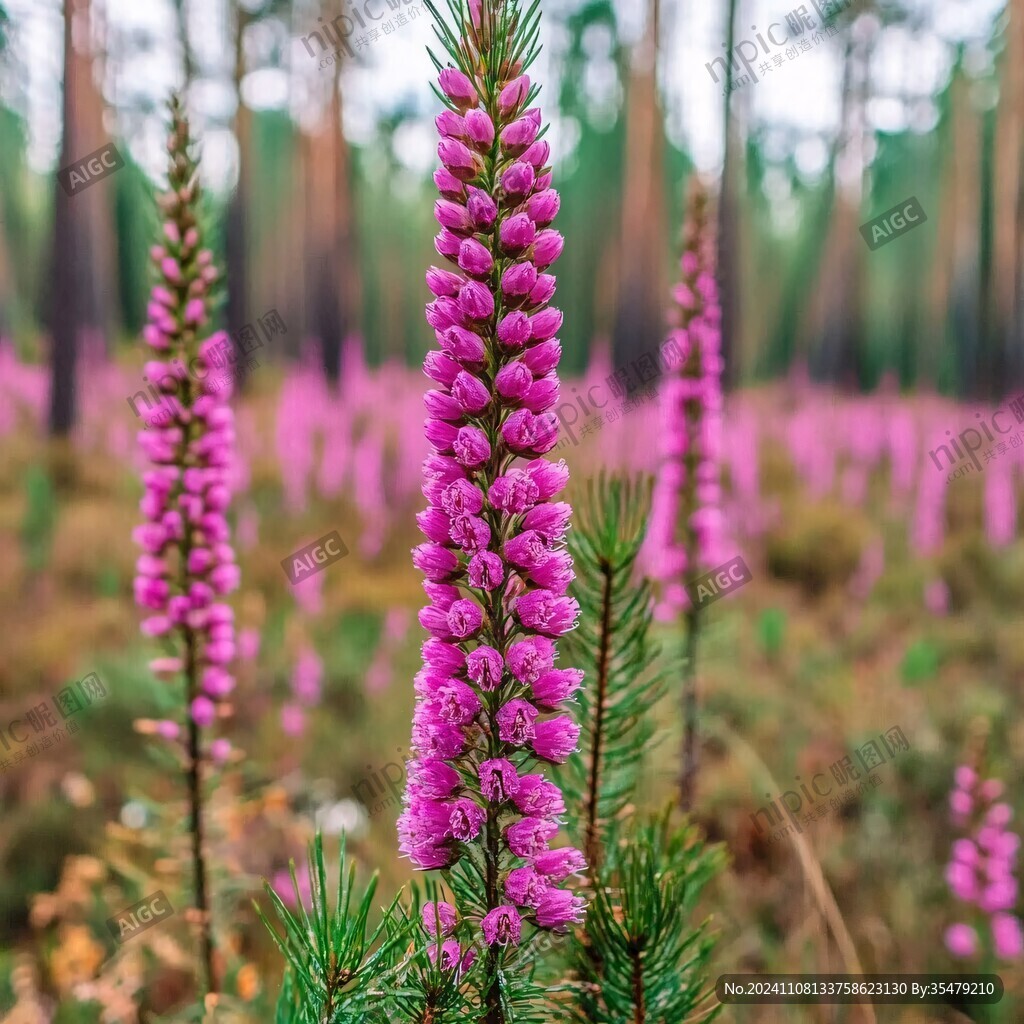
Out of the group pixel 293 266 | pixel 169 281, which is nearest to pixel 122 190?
pixel 293 266

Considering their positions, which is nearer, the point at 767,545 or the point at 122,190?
the point at 767,545

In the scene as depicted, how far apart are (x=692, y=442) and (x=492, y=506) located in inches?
78.4

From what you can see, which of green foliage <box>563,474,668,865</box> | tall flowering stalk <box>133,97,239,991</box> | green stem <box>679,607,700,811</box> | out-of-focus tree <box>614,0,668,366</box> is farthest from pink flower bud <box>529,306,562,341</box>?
out-of-focus tree <box>614,0,668,366</box>

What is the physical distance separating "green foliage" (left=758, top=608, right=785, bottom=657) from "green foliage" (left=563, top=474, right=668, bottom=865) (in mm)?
5831

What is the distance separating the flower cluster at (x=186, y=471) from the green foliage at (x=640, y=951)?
48.2 inches

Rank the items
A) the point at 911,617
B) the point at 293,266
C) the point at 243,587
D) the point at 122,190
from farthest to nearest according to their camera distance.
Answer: the point at 293,266
the point at 122,190
the point at 911,617
the point at 243,587

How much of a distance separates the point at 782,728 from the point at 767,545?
13.7 feet

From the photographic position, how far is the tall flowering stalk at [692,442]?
258 cm

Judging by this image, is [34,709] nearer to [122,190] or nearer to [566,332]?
[122,190]

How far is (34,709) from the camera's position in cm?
542

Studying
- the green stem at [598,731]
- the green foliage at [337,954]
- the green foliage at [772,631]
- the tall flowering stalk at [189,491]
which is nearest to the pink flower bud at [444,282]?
the green stem at [598,731]

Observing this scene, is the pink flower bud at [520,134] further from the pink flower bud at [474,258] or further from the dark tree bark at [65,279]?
the dark tree bark at [65,279]

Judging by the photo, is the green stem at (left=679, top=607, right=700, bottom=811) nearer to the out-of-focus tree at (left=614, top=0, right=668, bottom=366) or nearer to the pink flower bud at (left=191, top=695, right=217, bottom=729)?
the pink flower bud at (left=191, top=695, right=217, bottom=729)

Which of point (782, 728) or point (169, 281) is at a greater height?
point (169, 281)
